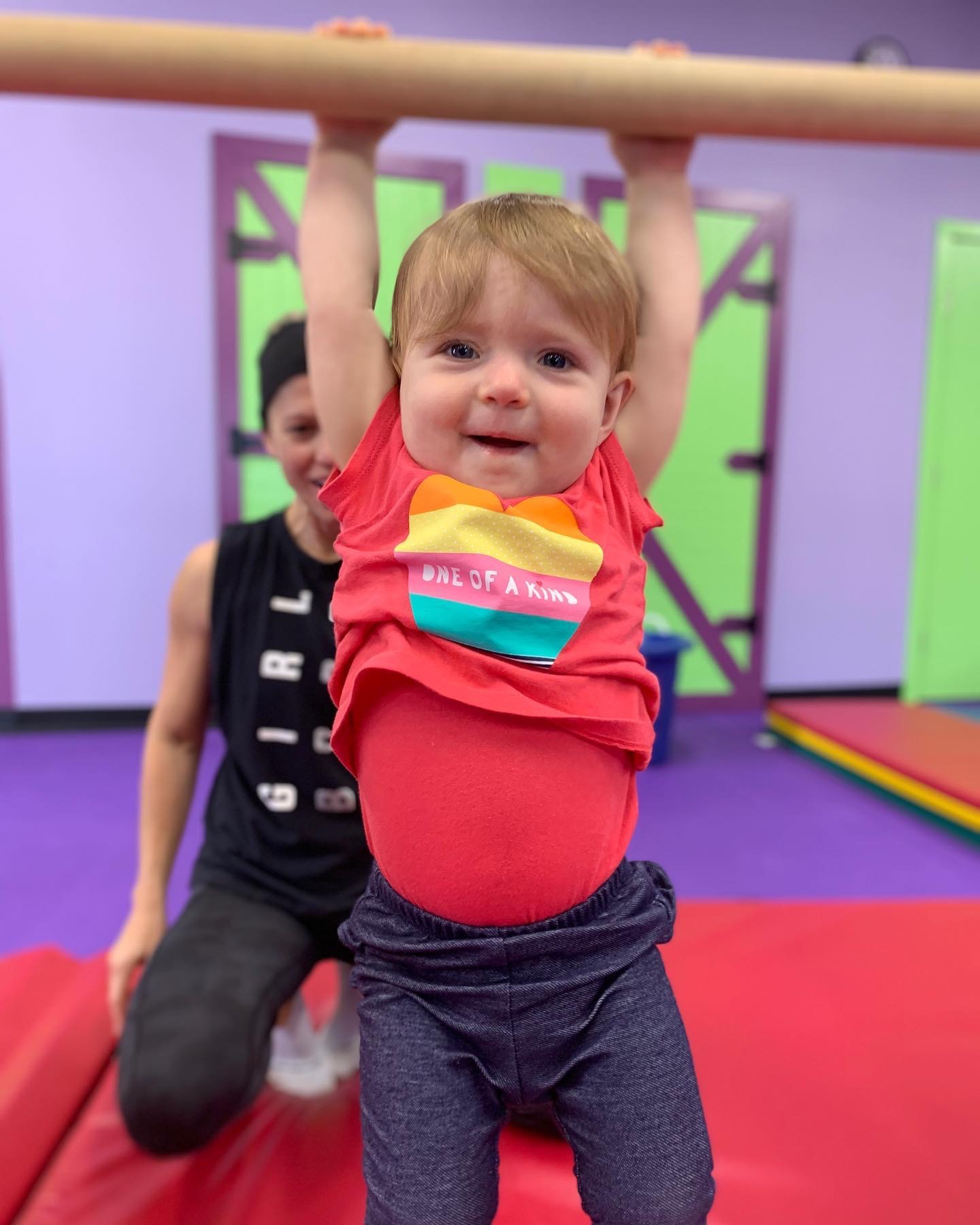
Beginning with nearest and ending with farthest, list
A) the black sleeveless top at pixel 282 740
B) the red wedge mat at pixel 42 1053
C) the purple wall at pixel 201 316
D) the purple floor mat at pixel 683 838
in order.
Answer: the red wedge mat at pixel 42 1053 < the black sleeveless top at pixel 282 740 < the purple floor mat at pixel 683 838 < the purple wall at pixel 201 316

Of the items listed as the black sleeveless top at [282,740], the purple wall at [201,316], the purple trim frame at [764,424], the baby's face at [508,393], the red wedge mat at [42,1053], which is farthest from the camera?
the purple trim frame at [764,424]

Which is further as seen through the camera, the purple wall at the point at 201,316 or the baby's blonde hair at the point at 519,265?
the purple wall at the point at 201,316

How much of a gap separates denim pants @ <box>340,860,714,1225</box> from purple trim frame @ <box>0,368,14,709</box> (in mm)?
3053

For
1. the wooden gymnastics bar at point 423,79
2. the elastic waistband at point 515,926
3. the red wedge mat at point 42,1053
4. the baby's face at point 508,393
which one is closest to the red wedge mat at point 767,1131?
the red wedge mat at point 42,1053

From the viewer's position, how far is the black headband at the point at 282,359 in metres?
1.08

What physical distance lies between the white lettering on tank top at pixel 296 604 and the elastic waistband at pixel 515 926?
0.43 meters

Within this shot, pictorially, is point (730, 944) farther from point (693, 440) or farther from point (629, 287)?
point (693, 440)

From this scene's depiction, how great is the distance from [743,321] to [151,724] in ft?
10.5

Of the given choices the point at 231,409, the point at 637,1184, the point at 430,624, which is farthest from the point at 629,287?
the point at 231,409

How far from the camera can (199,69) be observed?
0.89m

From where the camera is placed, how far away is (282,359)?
3.59 feet

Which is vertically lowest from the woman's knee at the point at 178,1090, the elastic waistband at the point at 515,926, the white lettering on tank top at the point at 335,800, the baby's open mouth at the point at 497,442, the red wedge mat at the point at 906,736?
the red wedge mat at the point at 906,736

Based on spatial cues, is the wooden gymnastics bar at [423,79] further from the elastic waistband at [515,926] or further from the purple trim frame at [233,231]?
the purple trim frame at [233,231]

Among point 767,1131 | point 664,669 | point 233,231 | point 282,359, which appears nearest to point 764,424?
point 664,669
